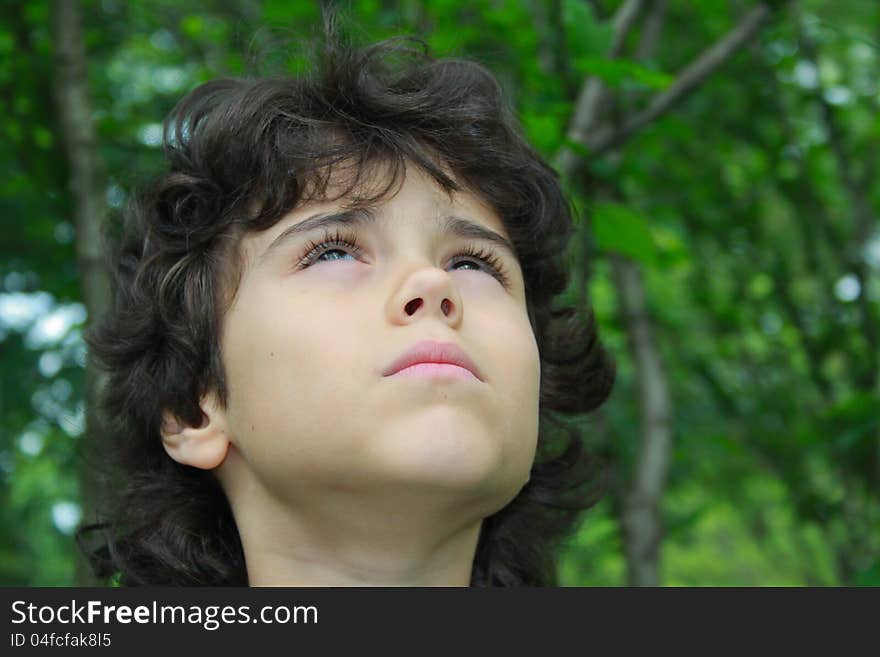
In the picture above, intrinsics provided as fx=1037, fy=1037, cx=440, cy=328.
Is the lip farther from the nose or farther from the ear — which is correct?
the ear

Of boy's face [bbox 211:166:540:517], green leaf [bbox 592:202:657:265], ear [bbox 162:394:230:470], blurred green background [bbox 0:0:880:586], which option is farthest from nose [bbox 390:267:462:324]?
green leaf [bbox 592:202:657:265]

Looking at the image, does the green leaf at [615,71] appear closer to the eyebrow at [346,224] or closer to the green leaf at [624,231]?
the green leaf at [624,231]

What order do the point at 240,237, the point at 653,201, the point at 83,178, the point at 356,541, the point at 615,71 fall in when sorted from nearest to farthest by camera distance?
the point at 356,541 < the point at 240,237 < the point at 615,71 < the point at 83,178 < the point at 653,201

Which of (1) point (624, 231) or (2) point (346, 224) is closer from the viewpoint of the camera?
(2) point (346, 224)

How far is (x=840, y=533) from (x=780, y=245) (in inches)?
53.5

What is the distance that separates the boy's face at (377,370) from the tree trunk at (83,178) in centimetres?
75

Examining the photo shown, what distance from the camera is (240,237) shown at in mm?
1864

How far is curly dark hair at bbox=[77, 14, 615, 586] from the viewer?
74.2 inches

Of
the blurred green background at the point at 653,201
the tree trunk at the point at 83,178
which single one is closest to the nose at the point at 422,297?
the blurred green background at the point at 653,201

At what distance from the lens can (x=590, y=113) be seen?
2570mm

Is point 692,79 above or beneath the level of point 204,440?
above

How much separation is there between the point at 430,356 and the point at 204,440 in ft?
1.70

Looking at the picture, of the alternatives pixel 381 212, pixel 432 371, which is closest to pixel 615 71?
pixel 381 212

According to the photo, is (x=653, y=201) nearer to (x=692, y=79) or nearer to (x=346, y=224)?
(x=692, y=79)
